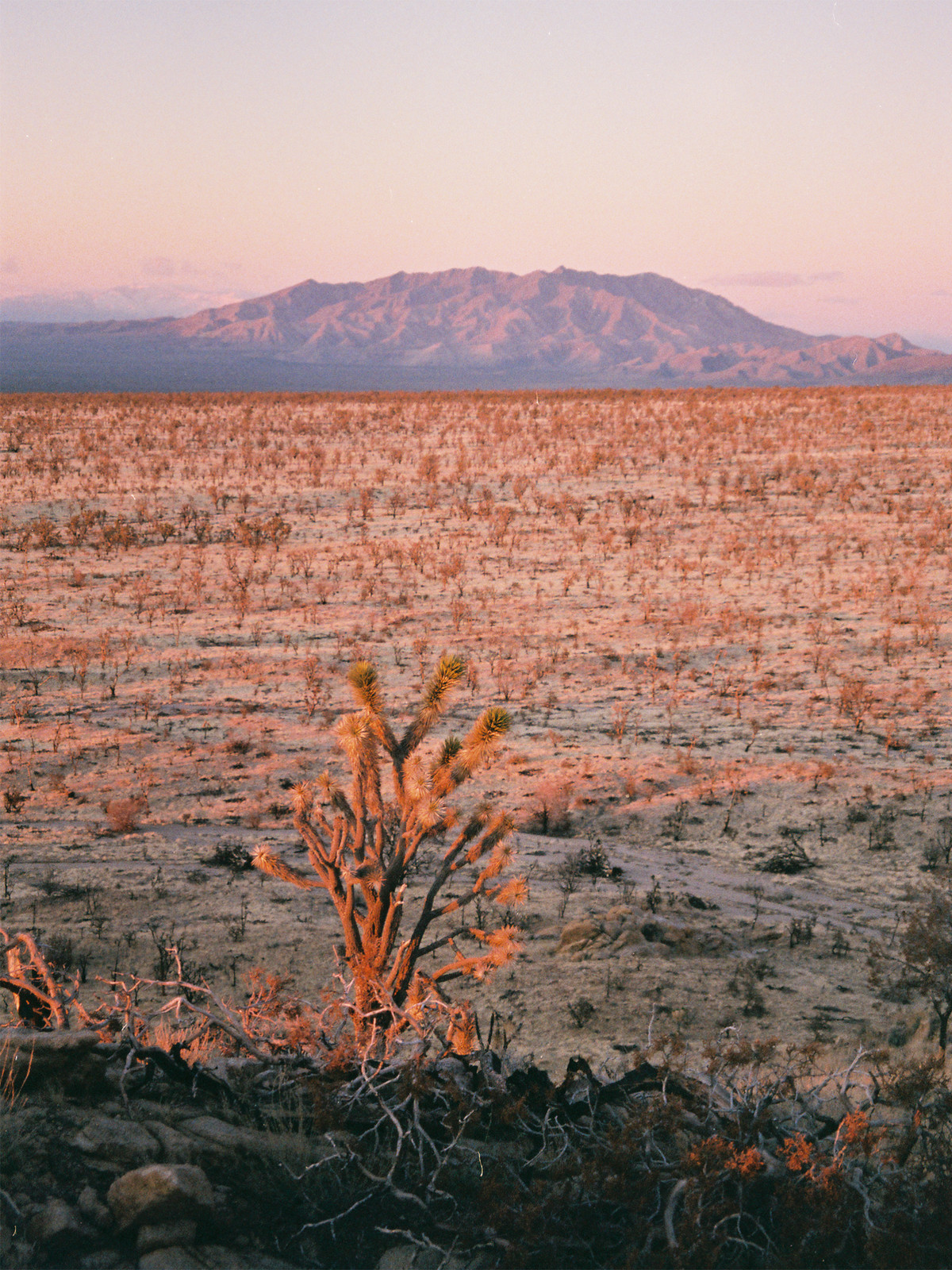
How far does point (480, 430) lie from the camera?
31.2 meters

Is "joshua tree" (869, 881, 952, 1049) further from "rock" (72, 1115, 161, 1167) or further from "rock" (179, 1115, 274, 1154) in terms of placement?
"rock" (72, 1115, 161, 1167)

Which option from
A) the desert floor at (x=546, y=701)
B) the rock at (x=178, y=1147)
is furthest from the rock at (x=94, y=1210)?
the desert floor at (x=546, y=701)

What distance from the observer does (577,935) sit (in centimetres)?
647

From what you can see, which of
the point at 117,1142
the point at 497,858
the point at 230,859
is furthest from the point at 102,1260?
the point at 230,859

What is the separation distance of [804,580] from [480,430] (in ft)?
57.8

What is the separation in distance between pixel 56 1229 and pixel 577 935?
4292 millimetres

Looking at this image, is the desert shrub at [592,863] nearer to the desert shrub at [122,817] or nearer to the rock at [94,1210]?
the desert shrub at [122,817]

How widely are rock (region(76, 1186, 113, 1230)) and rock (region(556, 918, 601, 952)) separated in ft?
13.1

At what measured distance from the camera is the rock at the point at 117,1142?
2.97 meters

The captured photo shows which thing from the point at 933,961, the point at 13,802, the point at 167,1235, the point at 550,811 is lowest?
the point at 550,811

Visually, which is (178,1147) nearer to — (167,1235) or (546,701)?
(167,1235)

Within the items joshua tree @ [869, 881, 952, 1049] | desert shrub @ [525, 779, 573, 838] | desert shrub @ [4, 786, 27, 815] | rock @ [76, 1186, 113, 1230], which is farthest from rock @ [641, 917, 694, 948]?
desert shrub @ [4, 786, 27, 815]

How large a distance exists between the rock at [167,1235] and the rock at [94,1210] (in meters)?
0.12

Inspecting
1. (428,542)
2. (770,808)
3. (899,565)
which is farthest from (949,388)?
(770,808)
